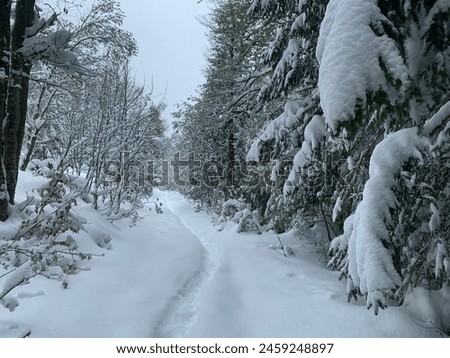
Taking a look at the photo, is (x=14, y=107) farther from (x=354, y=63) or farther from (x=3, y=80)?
(x=354, y=63)

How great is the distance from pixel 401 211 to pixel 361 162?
0.94m

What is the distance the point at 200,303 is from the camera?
4.78m

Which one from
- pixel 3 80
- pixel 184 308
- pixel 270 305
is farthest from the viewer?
pixel 3 80

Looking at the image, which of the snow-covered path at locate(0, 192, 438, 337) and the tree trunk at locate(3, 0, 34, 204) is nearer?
the snow-covered path at locate(0, 192, 438, 337)

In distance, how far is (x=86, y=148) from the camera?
32.9 feet

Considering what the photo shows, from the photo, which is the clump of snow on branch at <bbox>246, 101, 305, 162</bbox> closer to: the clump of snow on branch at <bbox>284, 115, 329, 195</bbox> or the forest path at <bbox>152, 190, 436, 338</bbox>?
the clump of snow on branch at <bbox>284, 115, 329, 195</bbox>

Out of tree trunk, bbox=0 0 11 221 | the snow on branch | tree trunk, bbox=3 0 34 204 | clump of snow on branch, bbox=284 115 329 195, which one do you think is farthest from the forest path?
tree trunk, bbox=3 0 34 204

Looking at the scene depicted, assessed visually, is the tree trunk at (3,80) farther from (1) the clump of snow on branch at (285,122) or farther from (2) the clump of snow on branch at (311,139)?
(2) the clump of snow on branch at (311,139)

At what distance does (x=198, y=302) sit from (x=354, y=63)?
12.6 ft

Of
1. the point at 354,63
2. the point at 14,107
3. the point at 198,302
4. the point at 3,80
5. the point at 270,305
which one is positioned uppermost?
the point at 3,80

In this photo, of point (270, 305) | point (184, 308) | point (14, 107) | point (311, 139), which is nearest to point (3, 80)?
point (14, 107)

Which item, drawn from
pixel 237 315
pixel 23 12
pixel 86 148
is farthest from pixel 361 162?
pixel 86 148

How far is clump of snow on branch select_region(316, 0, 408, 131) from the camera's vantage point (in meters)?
2.13

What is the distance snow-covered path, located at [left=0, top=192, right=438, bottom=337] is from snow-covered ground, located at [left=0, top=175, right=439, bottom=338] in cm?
1
